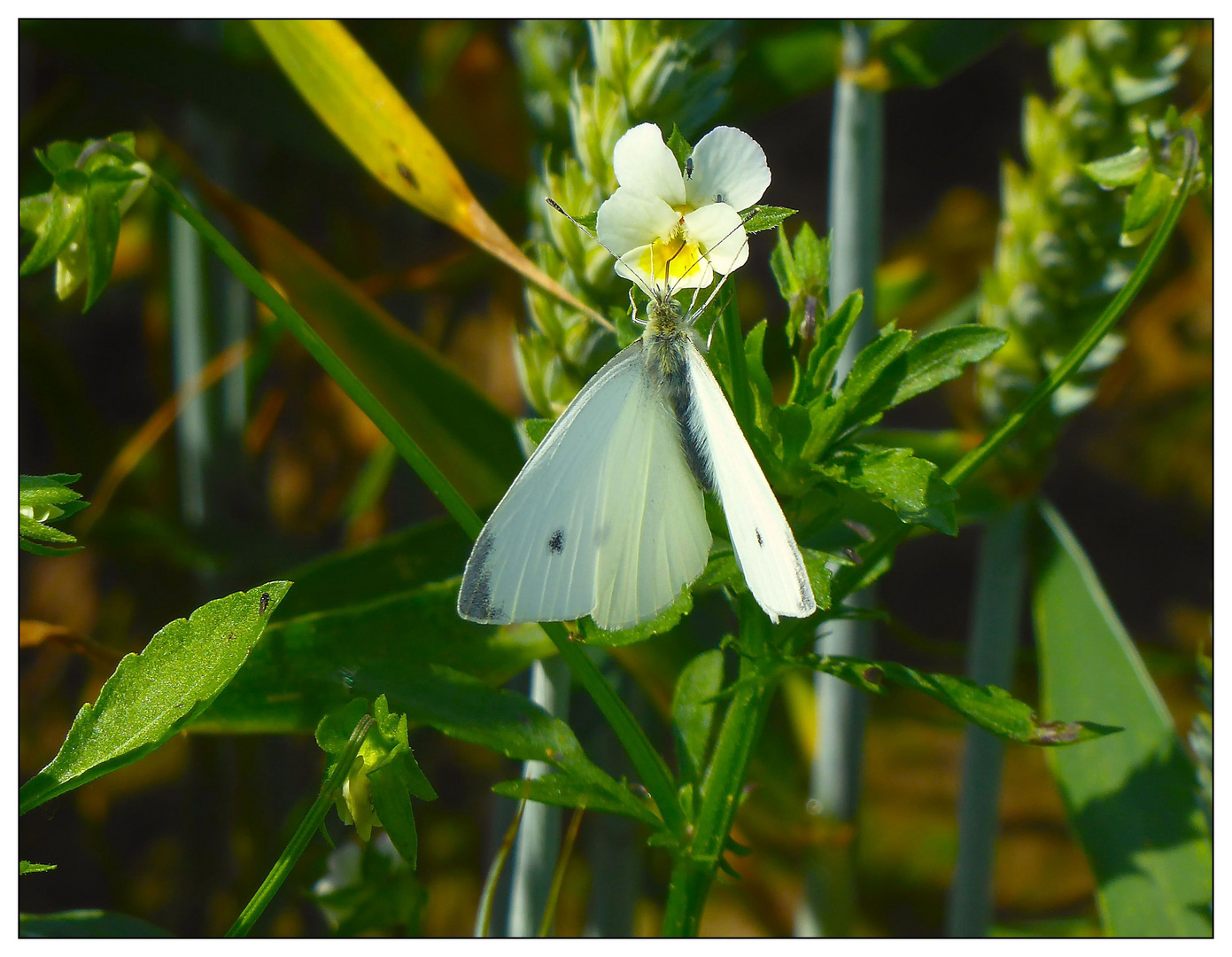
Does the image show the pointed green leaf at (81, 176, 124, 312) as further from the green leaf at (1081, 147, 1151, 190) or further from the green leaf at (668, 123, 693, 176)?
the green leaf at (1081, 147, 1151, 190)

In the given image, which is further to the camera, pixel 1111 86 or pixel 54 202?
pixel 1111 86

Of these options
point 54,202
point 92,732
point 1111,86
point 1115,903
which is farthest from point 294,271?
point 1115,903

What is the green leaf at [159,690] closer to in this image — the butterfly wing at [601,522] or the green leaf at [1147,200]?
the butterfly wing at [601,522]

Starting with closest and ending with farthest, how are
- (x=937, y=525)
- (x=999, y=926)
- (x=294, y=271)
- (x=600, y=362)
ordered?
(x=937, y=525)
(x=600, y=362)
(x=294, y=271)
(x=999, y=926)

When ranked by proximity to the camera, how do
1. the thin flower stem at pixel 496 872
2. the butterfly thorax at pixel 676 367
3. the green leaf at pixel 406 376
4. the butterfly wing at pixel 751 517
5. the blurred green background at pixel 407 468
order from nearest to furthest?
the butterfly wing at pixel 751 517
the butterfly thorax at pixel 676 367
the thin flower stem at pixel 496 872
the green leaf at pixel 406 376
the blurred green background at pixel 407 468

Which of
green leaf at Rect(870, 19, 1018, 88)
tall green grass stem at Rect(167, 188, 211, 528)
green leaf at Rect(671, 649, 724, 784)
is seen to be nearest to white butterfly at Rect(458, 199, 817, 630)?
green leaf at Rect(671, 649, 724, 784)

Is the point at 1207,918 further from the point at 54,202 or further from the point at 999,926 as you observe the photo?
the point at 54,202

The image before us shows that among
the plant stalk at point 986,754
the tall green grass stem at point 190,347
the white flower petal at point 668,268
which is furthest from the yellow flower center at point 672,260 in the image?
the tall green grass stem at point 190,347
